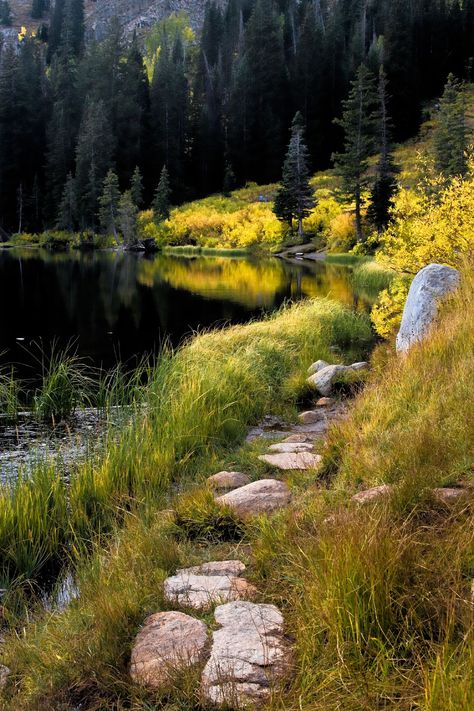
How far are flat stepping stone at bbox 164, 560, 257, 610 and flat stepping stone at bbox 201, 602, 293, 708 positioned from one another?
5.2 inches

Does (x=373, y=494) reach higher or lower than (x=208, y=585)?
higher

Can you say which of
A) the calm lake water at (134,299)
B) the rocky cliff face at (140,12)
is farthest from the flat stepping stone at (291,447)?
the rocky cliff face at (140,12)

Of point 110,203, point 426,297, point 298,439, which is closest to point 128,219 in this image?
point 110,203

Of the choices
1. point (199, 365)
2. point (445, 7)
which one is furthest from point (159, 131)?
point (199, 365)

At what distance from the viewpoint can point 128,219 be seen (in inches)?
2062

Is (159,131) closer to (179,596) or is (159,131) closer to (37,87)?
(37,87)

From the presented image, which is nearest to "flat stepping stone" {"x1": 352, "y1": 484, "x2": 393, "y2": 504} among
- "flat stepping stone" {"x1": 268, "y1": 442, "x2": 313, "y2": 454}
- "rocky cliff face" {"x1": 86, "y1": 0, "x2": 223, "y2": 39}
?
"flat stepping stone" {"x1": 268, "y1": 442, "x2": 313, "y2": 454}

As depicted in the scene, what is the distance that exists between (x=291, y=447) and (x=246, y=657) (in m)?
3.30

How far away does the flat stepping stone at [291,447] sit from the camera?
553 cm

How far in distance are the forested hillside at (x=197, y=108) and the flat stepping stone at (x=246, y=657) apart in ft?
201

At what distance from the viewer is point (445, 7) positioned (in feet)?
234

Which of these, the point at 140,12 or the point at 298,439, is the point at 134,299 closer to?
the point at 298,439

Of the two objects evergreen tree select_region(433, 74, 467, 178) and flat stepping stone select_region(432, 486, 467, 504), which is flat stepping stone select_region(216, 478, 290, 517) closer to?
flat stepping stone select_region(432, 486, 467, 504)

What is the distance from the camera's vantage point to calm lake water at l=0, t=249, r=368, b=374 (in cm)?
1444
